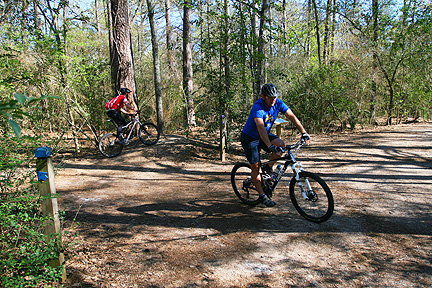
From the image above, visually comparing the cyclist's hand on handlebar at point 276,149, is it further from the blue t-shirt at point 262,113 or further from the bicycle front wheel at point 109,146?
the bicycle front wheel at point 109,146

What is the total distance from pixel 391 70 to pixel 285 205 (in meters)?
11.4

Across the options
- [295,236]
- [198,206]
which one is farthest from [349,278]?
[198,206]

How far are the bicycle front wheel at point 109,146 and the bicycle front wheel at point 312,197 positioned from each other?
6.57 m

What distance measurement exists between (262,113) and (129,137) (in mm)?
6454

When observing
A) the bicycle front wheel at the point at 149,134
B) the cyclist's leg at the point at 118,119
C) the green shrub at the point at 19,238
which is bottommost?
the green shrub at the point at 19,238

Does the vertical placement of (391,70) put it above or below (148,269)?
above

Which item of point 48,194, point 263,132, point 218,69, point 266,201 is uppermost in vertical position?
point 218,69

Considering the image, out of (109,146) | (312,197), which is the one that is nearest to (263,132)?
(312,197)

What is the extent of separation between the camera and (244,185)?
5254 millimetres

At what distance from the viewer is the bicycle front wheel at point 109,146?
9531mm

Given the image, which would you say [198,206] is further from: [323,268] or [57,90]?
[57,90]

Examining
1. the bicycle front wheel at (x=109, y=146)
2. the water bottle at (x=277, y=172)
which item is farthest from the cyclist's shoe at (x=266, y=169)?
the bicycle front wheel at (x=109, y=146)

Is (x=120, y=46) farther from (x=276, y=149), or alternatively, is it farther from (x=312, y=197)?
(x=312, y=197)

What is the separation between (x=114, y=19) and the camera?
10359mm
